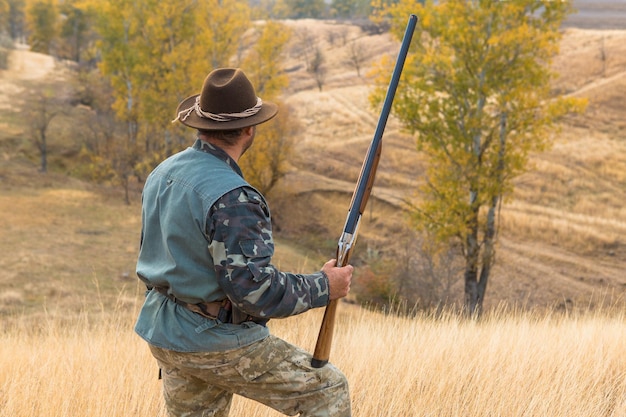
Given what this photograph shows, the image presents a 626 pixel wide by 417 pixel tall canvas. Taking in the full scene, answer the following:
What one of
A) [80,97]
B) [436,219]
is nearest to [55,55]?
[80,97]

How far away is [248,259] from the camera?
7.18 ft

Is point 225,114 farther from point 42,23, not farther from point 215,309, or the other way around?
point 42,23

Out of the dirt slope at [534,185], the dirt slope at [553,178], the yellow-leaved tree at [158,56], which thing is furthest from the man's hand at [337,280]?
the yellow-leaved tree at [158,56]

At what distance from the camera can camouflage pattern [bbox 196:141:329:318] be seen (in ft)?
7.17

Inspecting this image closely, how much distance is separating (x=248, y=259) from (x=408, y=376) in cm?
210

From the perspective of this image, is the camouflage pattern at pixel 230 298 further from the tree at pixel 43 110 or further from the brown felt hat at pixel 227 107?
the tree at pixel 43 110

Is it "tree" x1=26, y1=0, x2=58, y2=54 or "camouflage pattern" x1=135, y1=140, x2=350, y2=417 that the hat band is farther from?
"tree" x1=26, y1=0, x2=58, y2=54

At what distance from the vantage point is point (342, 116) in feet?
166

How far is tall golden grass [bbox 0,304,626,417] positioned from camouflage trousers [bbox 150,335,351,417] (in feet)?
3.66

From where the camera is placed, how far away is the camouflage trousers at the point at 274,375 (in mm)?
2428

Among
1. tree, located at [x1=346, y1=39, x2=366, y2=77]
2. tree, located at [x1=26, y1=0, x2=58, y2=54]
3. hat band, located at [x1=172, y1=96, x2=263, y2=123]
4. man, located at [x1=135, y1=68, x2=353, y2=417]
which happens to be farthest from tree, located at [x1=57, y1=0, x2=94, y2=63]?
man, located at [x1=135, y1=68, x2=353, y2=417]

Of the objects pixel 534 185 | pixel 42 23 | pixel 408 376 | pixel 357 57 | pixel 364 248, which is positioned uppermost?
pixel 357 57

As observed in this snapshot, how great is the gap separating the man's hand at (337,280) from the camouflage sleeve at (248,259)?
0.20 m

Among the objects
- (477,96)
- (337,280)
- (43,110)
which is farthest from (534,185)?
(337,280)
